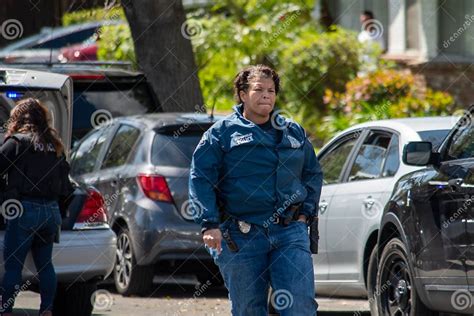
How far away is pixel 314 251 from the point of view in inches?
290

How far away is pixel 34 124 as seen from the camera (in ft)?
31.7

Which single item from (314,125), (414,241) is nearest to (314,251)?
(414,241)

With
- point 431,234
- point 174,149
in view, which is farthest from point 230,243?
point 174,149

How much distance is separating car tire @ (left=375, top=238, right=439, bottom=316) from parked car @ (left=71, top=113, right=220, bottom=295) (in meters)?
3.15

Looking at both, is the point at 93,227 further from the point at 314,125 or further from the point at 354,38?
the point at 354,38

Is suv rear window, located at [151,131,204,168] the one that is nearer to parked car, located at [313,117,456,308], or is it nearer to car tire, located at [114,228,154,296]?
car tire, located at [114,228,154,296]

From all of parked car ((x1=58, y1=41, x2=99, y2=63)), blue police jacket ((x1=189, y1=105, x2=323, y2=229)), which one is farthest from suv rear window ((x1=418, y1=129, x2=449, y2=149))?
parked car ((x1=58, y1=41, x2=99, y2=63))

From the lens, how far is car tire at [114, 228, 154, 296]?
12336 millimetres

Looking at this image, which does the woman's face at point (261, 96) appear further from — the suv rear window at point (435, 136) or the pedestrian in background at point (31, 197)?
the suv rear window at point (435, 136)

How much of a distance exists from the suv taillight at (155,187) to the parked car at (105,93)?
2288mm

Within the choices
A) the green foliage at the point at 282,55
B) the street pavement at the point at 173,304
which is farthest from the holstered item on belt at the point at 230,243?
the green foliage at the point at 282,55

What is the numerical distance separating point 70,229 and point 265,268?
3251 mm

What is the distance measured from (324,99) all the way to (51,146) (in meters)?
11.1

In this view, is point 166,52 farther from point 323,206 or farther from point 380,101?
point 323,206
